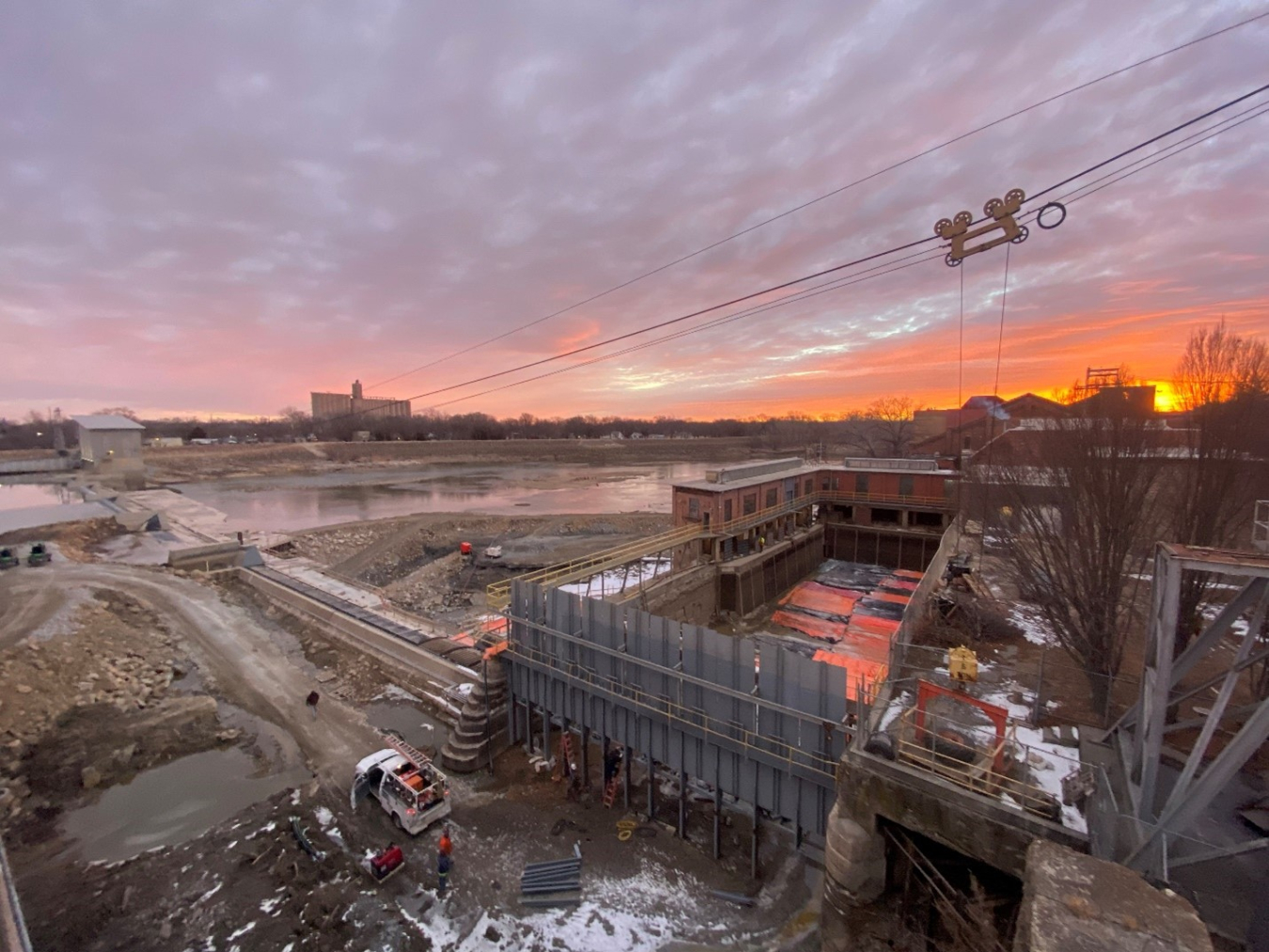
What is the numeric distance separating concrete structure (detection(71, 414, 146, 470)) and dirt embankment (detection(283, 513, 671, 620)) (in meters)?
44.0

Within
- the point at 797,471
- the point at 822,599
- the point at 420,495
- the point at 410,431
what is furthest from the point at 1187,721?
the point at 410,431

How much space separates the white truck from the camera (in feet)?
39.7

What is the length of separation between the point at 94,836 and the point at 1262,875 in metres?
21.1

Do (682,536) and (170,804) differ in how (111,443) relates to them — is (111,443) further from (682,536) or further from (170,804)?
(682,536)

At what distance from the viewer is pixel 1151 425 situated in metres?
14.0

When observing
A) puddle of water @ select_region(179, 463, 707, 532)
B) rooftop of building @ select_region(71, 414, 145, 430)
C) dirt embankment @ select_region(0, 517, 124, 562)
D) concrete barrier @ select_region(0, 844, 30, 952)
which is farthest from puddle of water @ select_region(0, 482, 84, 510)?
concrete barrier @ select_region(0, 844, 30, 952)

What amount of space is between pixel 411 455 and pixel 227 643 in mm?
104539

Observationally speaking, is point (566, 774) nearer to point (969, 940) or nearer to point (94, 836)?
point (969, 940)

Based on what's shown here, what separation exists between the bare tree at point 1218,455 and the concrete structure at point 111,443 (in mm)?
89918

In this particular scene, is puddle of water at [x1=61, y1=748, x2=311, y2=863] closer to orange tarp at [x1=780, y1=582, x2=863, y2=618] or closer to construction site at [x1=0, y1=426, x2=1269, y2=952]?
construction site at [x1=0, y1=426, x2=1269, y2=952]

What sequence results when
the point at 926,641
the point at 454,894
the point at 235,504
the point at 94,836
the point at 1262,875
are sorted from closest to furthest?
the point at 1262,875, the point at 454,894, the point at 94,836, the point at 926,641, the point at 235,504

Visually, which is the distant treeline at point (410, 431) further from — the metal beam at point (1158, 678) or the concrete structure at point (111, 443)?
the metal beam at point (1158, 678)

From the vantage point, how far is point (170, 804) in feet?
42.5

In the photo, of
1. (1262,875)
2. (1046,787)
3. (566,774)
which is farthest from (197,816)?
(1262,875)
